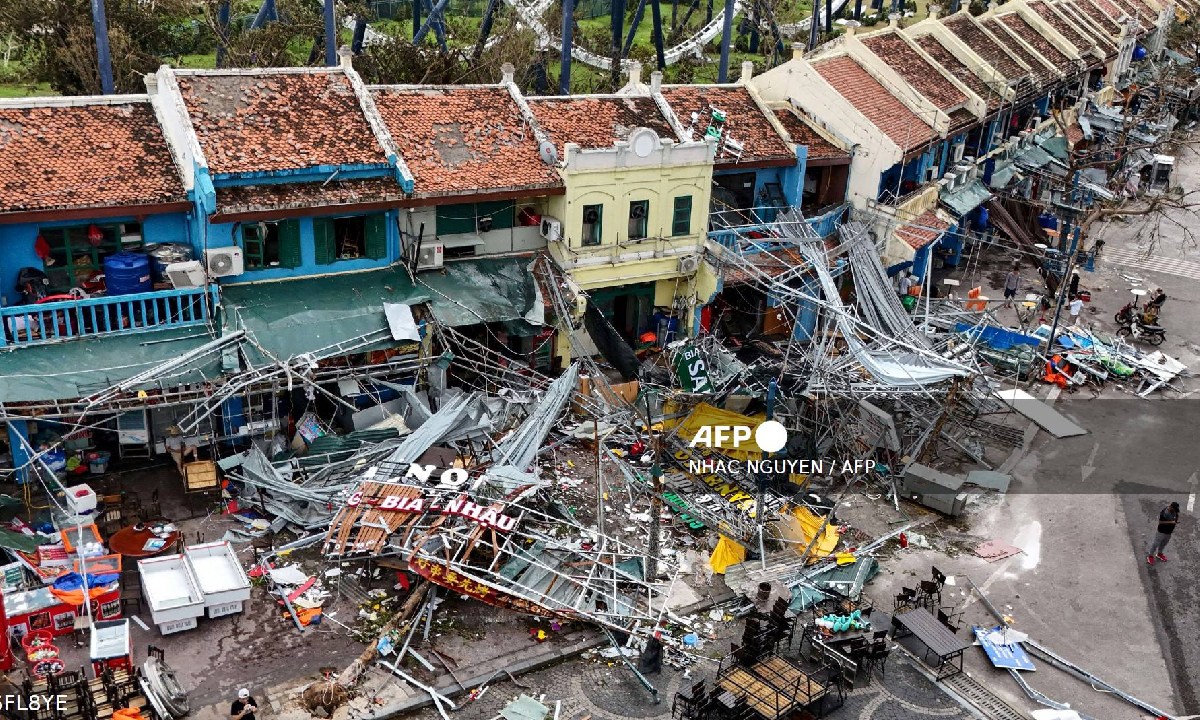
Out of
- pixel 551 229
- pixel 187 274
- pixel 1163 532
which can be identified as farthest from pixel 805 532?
pixel 187 274

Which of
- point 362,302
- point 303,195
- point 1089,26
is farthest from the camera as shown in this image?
point 1089,26

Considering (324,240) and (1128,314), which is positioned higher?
(324,240)

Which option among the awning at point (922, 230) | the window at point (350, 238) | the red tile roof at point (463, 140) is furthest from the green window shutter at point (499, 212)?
the awning at point (922, 230)

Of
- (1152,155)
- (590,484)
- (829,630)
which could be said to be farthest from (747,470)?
(1152,155)

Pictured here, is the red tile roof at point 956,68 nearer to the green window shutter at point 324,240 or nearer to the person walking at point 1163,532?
the person walking at point 1163,532

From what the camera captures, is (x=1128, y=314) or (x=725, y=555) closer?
(x=725, y=555)

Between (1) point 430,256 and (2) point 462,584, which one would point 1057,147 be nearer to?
(1) point 430,256

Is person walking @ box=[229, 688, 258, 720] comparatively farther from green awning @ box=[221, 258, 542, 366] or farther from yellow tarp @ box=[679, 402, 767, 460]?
yellow tarp @ box=[679, 402, 767, 460]

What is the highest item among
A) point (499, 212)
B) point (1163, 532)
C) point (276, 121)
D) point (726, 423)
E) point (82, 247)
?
point (276, 121)
